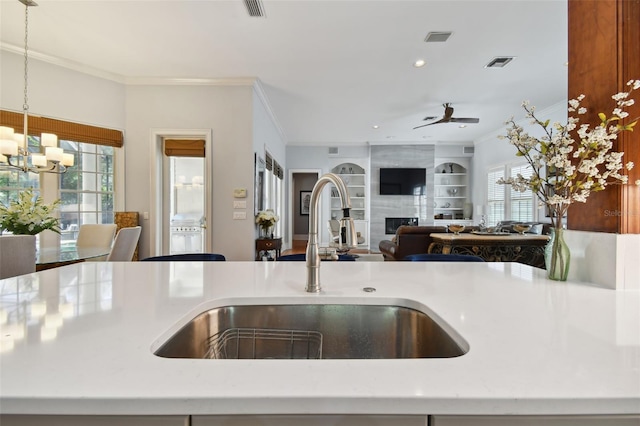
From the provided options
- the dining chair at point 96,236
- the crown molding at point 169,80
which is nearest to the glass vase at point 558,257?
the crown molding at point 169,80

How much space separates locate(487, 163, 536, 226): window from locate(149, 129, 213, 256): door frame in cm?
499

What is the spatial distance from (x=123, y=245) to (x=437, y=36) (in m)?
3.88

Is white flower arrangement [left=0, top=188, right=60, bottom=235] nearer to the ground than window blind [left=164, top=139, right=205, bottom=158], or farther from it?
nearer to the ground

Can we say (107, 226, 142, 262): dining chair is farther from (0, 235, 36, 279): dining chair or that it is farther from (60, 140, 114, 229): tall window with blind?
(60, 140, 114, 229): tall window with blind

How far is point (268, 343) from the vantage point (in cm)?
95

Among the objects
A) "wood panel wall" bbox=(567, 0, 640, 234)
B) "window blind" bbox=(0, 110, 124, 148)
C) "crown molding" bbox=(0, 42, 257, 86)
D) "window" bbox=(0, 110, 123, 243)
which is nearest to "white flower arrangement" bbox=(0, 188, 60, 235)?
"window" bbox=(0, 110, 123, 243)

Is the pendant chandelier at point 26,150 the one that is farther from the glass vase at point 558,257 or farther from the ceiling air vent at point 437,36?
the glass vase at point 558,257

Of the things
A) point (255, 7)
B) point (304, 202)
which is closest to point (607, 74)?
point (255, 7)

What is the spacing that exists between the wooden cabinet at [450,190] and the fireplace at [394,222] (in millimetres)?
875

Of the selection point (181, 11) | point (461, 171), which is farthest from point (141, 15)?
point (461, 171)

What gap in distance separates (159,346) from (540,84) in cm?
564

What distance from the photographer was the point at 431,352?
2.68ft

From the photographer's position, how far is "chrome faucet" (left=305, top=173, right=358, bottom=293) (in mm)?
860

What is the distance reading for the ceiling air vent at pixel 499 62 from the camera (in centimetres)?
369
